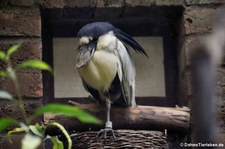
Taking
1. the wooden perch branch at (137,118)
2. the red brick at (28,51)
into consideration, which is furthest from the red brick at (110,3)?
the wooden perch branch at (137,118)

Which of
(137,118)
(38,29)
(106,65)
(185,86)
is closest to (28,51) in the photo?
(38,29)

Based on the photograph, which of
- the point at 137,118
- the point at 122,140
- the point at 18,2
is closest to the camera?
the point at 122,140

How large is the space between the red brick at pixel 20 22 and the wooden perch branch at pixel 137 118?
0.84 feet

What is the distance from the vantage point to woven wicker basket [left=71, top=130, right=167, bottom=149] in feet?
4.24

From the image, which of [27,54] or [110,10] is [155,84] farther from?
[27,54]

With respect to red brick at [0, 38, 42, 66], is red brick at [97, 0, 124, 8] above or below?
above

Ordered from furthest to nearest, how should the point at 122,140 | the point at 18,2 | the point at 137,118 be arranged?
the point at 18,2 → the point at 137,118 → the point at 122,140

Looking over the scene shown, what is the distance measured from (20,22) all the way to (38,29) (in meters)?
0.06

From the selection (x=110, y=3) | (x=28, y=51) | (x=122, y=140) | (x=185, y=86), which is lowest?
(x=122, y=140)

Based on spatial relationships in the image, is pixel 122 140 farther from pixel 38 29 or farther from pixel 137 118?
pixel 38 29

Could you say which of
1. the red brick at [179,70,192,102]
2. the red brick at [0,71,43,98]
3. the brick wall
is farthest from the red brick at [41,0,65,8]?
the red brick at [179,70,192,102]

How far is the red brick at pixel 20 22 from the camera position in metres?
1.48

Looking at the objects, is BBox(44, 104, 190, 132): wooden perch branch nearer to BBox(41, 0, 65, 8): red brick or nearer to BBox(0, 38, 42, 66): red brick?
BBox(0, 38, 42, 66): red brick

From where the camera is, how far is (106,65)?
4.36ft
